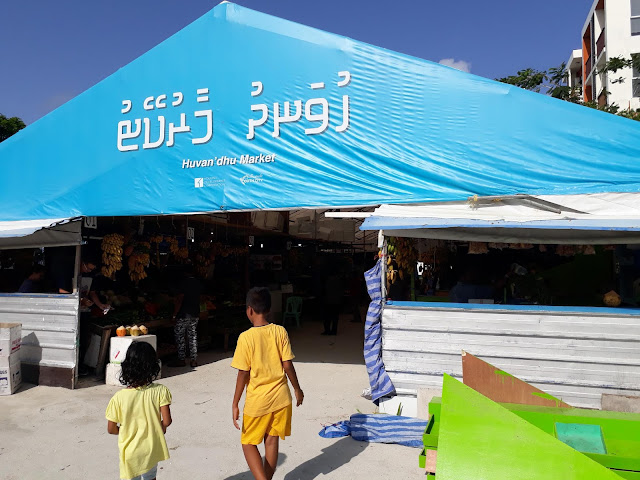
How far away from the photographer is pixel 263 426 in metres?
3.66

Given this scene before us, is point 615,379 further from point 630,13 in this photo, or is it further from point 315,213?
point 630,13

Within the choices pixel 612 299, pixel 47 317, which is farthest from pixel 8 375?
pixel 612 299

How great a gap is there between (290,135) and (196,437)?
13.8 feet

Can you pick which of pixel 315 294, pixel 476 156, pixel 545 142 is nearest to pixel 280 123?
pixel 476 156

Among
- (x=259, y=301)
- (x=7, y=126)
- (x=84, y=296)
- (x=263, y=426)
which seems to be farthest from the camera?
(x=7, y=126)

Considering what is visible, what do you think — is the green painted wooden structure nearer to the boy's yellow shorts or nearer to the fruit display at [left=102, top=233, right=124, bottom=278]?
the boy's yellow shorts

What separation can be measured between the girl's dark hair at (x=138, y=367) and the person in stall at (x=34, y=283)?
6.00m

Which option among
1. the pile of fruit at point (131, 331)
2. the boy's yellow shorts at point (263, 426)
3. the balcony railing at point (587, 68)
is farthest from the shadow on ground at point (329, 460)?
the balcony railing at point (587, 68)

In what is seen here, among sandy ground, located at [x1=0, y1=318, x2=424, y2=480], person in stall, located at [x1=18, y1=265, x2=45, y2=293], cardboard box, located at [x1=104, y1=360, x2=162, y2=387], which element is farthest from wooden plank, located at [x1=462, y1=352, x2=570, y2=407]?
person in stall, located at [x1=18, y1=265, x2=45, y2=293]

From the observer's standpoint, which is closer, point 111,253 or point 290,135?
point 290,135

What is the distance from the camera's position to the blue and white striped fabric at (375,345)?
18.7ft

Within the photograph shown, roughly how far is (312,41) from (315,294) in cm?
928

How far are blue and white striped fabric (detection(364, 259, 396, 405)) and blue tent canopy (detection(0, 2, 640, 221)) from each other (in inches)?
45.3

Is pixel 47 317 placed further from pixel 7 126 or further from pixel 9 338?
pixel 7 126
